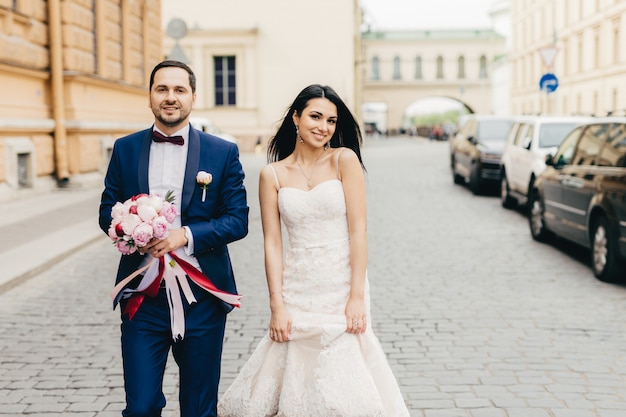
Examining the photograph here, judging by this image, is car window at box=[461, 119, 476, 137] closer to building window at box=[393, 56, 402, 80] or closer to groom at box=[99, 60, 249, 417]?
groom at box=[99, 60, 249, 417]

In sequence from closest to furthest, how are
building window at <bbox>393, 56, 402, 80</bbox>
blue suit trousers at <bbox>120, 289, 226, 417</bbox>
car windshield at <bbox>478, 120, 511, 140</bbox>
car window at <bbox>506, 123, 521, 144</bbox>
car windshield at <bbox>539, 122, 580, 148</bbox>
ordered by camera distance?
blue suit trousers at <bbox>120, 289, 226, 417</bbox> → car windshield at <bbox>539, 122, 580, 148</bbox> → car window at <bbox>506, 123, 521, 144</bbox> → car windshield at <bbox>478, 120, 511, 140</bbox> → building window at <bbox>393, 56, 402, 80</bbox>

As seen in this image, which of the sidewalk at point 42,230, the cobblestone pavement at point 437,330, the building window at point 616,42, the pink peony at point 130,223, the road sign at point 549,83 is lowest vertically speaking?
the cobblestone pavement at point 437,330

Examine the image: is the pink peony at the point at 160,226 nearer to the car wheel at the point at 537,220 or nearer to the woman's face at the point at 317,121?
the woman's face at the point at 317,121

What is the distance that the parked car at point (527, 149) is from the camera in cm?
1371

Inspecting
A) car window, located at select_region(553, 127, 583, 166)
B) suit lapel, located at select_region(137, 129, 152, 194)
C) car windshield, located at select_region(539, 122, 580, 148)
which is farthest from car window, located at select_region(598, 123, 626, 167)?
suit lapel, located at select_region(137, 129, 152, 194)

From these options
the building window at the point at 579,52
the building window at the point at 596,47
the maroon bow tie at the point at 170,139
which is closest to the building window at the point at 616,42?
the building window at the point at 596,47

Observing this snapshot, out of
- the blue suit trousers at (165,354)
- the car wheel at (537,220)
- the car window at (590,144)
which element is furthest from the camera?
the car wheel at (537,220)

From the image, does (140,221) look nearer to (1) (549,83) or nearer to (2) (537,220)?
(2) (537,220)

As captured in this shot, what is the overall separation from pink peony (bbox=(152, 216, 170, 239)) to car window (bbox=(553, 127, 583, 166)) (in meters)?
7.88

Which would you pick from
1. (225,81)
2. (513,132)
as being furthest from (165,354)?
(225,81)

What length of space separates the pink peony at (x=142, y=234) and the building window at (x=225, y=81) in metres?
37.4

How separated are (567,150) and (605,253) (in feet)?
7.51

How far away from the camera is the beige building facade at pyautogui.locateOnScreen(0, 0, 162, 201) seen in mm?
13938

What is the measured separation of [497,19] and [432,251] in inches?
3517
